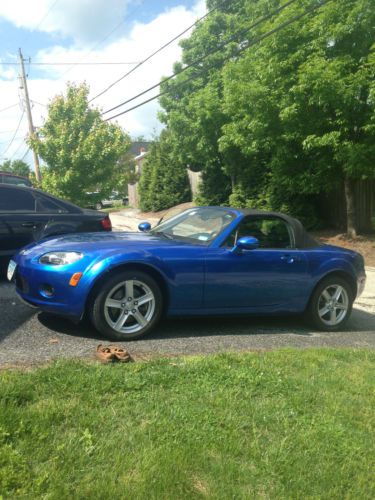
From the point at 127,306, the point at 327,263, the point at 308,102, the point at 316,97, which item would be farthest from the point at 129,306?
the point at 308,102

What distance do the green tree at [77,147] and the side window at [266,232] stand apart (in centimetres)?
1293

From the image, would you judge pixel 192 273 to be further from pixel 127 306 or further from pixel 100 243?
pixel 100 243

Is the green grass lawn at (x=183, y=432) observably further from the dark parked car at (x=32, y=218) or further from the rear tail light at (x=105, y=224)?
the rear tail light at (x=105, y=224)

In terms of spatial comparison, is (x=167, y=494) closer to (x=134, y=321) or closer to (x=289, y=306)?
(x=134, y=321)

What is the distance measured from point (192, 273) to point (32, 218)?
3.17 meters

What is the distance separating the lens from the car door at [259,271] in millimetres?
5127

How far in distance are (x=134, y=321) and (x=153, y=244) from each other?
2.62ft

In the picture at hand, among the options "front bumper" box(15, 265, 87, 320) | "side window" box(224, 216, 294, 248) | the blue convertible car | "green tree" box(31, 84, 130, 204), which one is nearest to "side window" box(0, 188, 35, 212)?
the blue convertible car

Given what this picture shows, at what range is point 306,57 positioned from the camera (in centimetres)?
1279

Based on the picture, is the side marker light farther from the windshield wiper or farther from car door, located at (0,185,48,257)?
car door, located at (0,185,48,257)

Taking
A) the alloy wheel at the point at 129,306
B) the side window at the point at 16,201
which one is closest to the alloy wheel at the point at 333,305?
the alloy wheel at the point at 129,306

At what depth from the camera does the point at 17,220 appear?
6.95 metres

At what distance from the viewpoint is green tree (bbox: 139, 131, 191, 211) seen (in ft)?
96.8

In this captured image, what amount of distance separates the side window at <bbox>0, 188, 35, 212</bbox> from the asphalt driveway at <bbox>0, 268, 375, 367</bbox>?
1.19 metres
